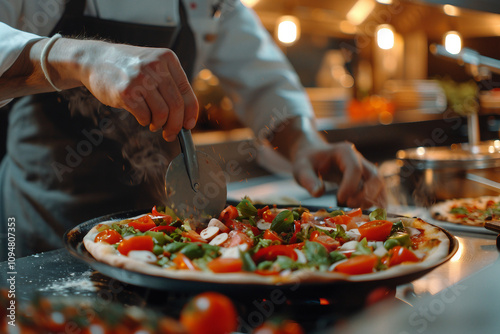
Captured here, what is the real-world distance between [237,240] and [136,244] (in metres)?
0.21

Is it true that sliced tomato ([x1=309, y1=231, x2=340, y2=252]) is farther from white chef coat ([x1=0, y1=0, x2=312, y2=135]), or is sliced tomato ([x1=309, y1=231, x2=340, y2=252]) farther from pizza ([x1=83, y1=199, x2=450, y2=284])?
white chef coat ([x1=0, y1=0, x2=312, y2=135])

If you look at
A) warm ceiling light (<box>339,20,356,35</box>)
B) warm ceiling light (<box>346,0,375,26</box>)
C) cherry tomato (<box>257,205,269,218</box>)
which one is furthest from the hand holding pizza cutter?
warm ceiling light (<box>339,20,356,35</box>)

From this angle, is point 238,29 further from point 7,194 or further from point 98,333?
point 98,333

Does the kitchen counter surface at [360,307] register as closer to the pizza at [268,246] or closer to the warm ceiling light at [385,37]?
the pizza at [268,246]

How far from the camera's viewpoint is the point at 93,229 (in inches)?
44.9

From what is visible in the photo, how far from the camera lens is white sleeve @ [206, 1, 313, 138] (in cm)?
198

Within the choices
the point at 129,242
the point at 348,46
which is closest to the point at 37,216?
the point at 129,242

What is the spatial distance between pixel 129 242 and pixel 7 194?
3.32ft

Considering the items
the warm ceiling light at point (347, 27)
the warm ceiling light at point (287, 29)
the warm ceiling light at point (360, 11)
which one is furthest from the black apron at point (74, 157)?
the warm ceiling light at point (347, 27)

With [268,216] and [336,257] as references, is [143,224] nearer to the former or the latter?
[268,216]

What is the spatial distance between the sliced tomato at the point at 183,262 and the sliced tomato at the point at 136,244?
0.10 metres

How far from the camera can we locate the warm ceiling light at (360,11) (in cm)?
446

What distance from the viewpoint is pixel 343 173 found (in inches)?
62.7

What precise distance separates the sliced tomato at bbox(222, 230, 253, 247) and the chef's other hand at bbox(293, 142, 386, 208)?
60 cm
